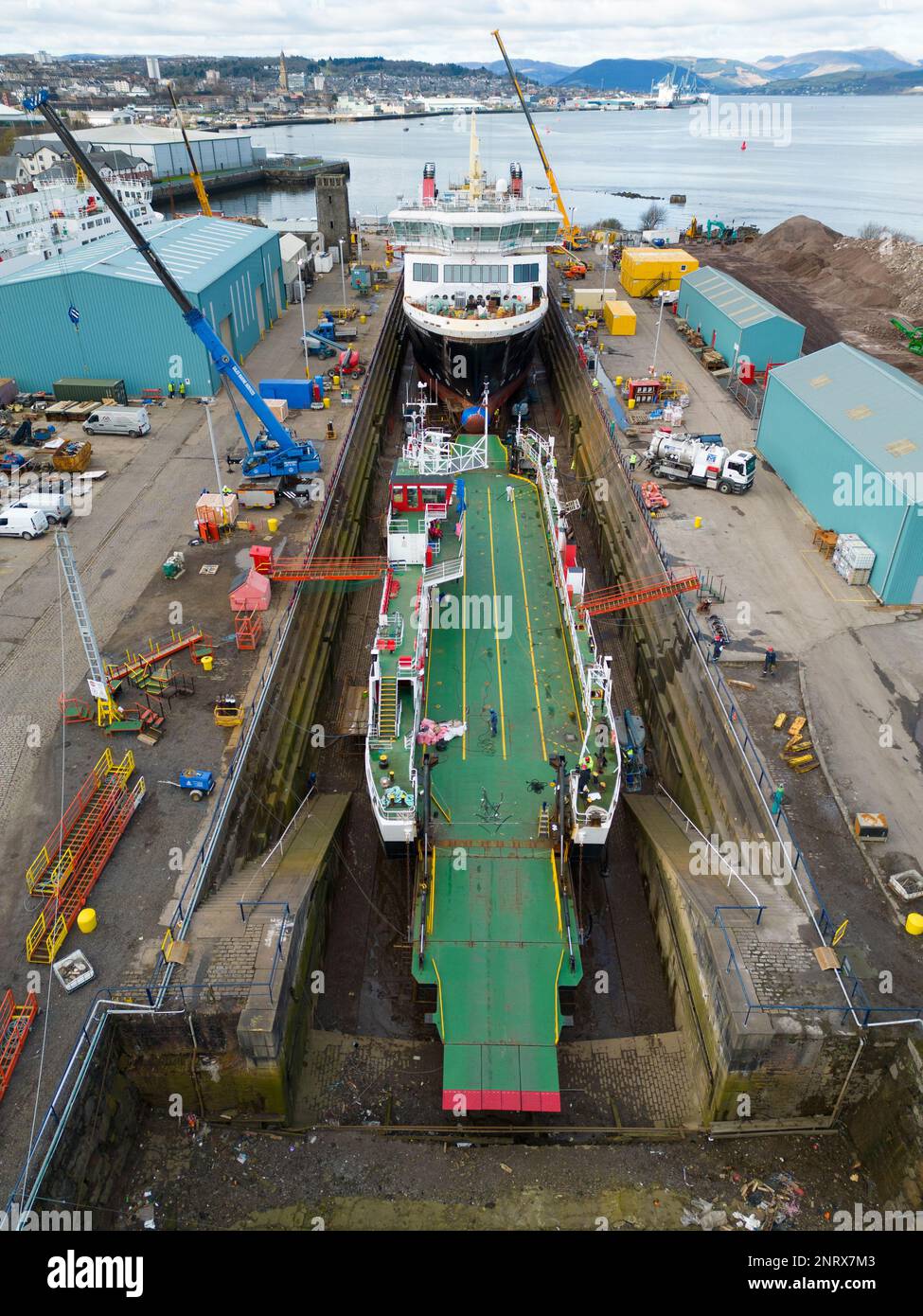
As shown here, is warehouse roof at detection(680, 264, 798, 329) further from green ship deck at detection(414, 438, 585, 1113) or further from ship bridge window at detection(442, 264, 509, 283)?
green ship deck at detection(414, 438, 585, 1113)

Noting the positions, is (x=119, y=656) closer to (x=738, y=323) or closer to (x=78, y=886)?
(x=78, y=886)

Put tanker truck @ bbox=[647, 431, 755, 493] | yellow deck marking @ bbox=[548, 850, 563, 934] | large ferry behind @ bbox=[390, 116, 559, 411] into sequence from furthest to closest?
large ferry behind @ bbox=[390, 116, 559, 411] → tanker truck @ bbox=[647, 431, 755, 493] → yellow deck marking @ bbox=[548, 850, 563, 934]

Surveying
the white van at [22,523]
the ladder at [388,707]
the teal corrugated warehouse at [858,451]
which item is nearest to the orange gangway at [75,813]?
the ladder at [388,707]

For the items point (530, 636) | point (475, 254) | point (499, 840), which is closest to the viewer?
point (499, 840)

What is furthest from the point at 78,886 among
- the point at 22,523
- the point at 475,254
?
the point at 475,254

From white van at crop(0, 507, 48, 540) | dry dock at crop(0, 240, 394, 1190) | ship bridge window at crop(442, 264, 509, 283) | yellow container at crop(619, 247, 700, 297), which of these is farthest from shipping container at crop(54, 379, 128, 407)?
yellow container at crop(619, 247, 700, 297)

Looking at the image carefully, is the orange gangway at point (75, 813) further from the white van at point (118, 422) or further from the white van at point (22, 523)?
the white van at point (118, 422)

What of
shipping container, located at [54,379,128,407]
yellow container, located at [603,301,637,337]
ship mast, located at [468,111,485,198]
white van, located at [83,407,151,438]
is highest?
ship mast, located at [468,111,485,198]
